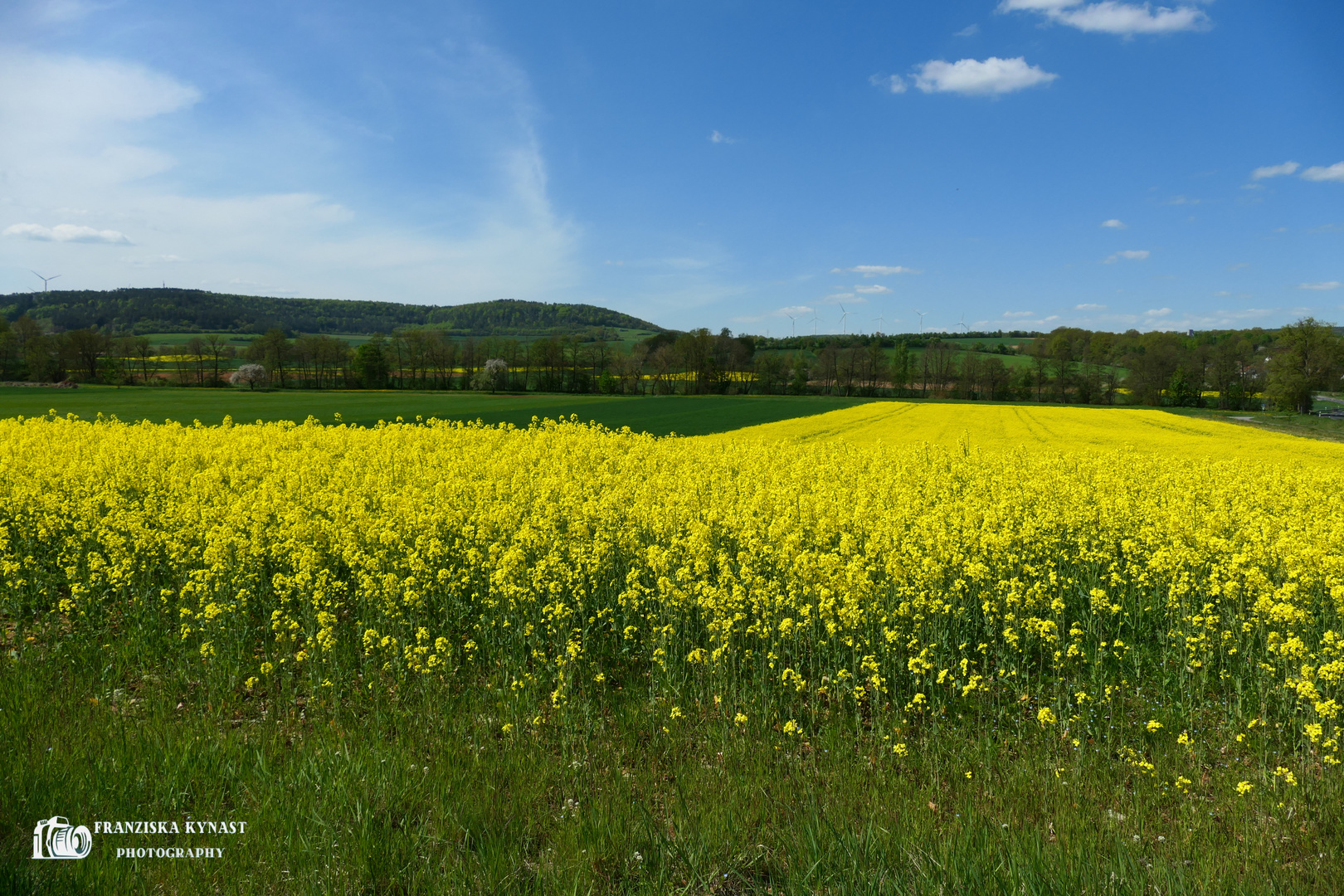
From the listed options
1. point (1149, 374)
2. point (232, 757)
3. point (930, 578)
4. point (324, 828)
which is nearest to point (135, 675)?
point (232, 757)

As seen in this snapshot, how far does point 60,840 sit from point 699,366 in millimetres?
94949

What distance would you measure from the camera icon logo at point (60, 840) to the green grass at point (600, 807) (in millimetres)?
66

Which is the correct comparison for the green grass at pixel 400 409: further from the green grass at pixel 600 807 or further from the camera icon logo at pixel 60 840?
the camera icon logo at pixel 60 840

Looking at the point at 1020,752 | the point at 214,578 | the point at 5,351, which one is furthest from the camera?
the point at 5,351

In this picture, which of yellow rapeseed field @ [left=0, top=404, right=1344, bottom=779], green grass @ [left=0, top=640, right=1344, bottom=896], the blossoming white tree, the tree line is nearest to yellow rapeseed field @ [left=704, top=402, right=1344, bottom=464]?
yellow rapeseed field @ [left=0, top=404, right=1344, bottom=779]

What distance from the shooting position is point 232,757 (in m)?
4.75

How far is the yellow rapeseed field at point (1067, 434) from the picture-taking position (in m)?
24.8

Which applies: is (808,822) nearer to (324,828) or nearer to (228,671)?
(324,828)

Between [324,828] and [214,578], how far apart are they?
5321 millimetres

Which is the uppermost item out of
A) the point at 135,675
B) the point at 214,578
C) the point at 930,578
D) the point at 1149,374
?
the point at 1149,374

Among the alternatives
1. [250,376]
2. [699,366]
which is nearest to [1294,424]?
[699,366]

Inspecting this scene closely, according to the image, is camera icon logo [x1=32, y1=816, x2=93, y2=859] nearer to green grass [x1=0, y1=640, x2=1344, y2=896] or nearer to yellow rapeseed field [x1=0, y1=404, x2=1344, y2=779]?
green grass [x1=0, y1=640, x2=1344, y2=896]

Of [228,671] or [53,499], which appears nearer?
[228,671]

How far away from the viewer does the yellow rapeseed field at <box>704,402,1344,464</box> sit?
24781mm
